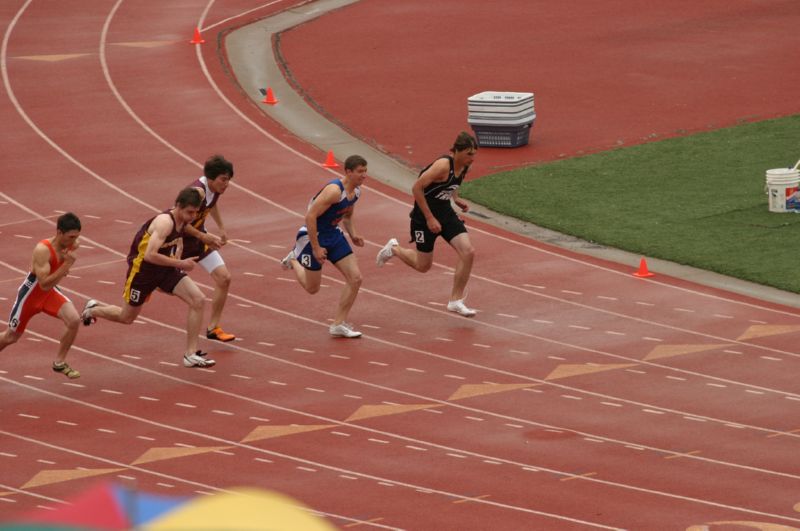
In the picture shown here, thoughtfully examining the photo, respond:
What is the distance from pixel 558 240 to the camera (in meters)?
18.5

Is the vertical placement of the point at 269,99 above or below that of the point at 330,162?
above

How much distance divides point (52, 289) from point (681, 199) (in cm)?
955

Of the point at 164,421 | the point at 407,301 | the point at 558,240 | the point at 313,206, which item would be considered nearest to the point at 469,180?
the point at 558,240

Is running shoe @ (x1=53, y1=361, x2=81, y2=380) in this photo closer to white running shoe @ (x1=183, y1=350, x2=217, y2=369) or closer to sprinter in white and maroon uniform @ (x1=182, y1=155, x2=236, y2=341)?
white running shoe @ (x1=183, y1=350, x2=217, y2=369)

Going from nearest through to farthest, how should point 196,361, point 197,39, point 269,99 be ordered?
1. point 196,361
2. point 269,99
3. point 197,39

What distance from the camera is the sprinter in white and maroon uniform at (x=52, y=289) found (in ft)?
42.7

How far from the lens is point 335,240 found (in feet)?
48.3

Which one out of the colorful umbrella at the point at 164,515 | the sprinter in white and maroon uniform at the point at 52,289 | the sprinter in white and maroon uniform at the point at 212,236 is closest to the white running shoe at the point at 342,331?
the sprinter in white and maroon uniform at the point at 212,236

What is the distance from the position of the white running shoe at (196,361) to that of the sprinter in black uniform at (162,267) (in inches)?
2.4

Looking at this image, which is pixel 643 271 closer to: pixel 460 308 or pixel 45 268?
pixel 460 308

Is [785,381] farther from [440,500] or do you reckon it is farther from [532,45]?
[532,45]

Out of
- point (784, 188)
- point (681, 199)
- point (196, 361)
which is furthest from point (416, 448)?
point (681, 199)

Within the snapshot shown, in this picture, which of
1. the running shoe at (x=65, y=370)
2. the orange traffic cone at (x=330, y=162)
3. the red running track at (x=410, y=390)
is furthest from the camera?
the orange traffic cone at (x=330, y=162)

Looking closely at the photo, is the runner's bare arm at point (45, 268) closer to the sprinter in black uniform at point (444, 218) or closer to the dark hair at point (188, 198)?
the dark hair at point (188, 198)
